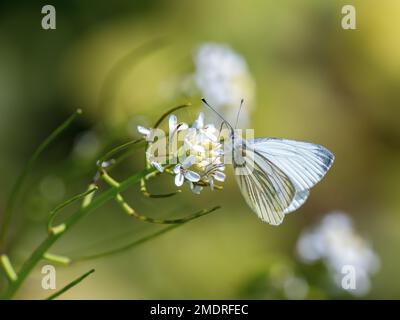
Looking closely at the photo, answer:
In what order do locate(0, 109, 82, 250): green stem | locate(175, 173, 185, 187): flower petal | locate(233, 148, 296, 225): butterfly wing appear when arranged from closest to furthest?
locate(175, 173, 185, 187): flower petal, locate(0, 109, 82, 250): green stem, locate(233, 148, 296, 225): butterfly wing

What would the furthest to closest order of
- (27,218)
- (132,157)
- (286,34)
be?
(286,34)
(132,157)
(27,218)

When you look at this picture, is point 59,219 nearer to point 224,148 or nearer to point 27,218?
point 27,218

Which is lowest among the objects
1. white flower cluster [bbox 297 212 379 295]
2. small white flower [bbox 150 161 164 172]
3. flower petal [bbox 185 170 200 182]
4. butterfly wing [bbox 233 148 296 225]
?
white flower cluster [bbox 297 212 379 295]

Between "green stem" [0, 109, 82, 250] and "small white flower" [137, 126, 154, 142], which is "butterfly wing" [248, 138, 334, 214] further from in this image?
"green stem" [0, 109, 82, 250]

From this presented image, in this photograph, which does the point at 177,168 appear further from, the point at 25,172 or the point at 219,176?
the point at 25,172

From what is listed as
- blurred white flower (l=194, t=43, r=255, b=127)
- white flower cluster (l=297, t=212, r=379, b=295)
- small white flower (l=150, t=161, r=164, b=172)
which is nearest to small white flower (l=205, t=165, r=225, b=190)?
small white flower (l=150, t=161, r=164, b=172)

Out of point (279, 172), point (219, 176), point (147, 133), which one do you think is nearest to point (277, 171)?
point (279, 172)
